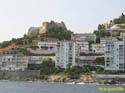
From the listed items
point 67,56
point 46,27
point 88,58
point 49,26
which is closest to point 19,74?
point 67,56

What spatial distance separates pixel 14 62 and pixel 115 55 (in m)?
28.3

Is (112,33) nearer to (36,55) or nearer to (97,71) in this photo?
(36,55)

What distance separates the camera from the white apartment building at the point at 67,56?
130750mm

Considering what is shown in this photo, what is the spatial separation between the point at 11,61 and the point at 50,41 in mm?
16279

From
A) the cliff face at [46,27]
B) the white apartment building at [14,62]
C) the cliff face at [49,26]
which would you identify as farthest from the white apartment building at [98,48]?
the cliff face at [49,26]

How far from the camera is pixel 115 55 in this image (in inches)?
4985

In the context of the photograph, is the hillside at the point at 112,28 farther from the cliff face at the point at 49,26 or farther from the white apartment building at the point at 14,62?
the white apartment building at the point at 14,62

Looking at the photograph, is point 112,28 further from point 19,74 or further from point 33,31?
point 19,74

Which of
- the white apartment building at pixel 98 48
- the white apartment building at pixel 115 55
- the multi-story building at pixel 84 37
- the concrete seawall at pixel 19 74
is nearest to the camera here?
the white apartment building at pixel 115 55

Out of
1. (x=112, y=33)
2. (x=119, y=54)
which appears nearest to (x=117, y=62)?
(x=119, y=54)

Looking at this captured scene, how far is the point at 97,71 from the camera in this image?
119688mm

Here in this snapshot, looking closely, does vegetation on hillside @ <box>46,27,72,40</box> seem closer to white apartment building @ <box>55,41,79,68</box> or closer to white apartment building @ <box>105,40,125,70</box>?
white apartment building @ <box>55,41,79,68</box>

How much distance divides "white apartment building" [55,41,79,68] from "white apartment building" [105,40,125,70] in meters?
8.28

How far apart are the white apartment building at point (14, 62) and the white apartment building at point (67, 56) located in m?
10.4
